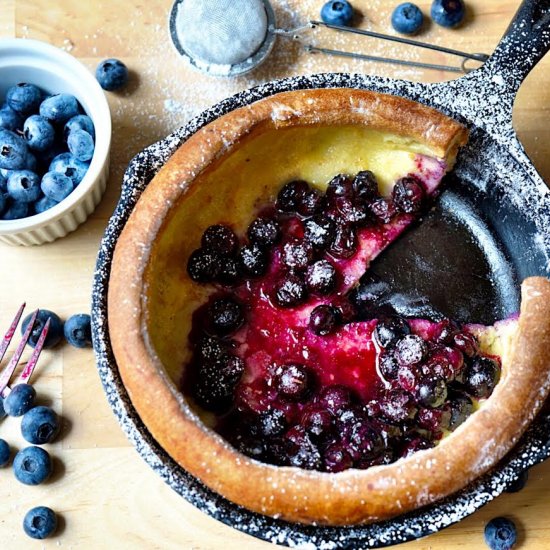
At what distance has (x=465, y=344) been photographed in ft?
6.68

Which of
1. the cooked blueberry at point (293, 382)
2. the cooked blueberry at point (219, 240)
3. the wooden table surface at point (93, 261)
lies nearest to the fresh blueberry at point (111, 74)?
the wooden table surface at point (93, 261)

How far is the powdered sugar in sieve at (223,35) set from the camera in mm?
2389

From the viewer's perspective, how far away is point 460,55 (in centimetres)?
235

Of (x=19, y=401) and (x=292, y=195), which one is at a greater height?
(x=292, y=195)

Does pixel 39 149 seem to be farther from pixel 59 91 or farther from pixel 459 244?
pixel 459 244

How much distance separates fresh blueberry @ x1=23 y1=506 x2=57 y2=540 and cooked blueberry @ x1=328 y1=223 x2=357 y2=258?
898 mm

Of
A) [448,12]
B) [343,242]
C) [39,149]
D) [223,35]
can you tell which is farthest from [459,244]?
[39,149]

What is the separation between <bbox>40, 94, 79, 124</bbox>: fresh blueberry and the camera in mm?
2217

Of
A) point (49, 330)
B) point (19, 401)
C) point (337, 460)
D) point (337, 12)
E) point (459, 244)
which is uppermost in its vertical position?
point (337, 12)

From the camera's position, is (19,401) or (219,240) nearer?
(219,240)

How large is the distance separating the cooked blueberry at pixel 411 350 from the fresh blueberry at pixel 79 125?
89cm

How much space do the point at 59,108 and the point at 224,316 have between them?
659mm

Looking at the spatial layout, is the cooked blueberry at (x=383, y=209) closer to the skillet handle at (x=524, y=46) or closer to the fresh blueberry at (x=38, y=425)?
the skillet handle at (x=524, y=46)

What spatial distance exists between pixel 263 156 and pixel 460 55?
0.62 meters
